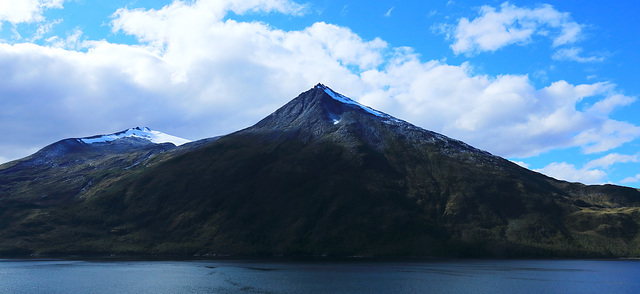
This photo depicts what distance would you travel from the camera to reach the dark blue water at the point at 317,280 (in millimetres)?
87125

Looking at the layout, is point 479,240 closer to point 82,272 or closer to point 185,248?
point 185,248

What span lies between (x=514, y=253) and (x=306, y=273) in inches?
3858

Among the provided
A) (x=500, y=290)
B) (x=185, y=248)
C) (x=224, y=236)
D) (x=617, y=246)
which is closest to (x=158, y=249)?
(x=185, y=248)

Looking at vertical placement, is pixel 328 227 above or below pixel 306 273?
above

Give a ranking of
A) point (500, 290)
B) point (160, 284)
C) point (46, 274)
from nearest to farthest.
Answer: point (500, 290) → point (160, 284) → point (46, 274)

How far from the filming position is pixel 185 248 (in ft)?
632

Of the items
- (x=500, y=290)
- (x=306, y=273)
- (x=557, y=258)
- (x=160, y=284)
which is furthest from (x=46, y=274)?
(x=557, y=258)

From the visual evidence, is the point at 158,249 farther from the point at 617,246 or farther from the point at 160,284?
the point at 617,246

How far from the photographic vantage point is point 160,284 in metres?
93.8

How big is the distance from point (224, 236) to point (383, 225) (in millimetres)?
65266

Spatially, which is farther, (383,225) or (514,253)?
(383,225)

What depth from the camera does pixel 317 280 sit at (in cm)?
9950

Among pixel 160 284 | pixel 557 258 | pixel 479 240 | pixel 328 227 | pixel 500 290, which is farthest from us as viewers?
pixel 328 227

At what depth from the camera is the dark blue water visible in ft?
286
